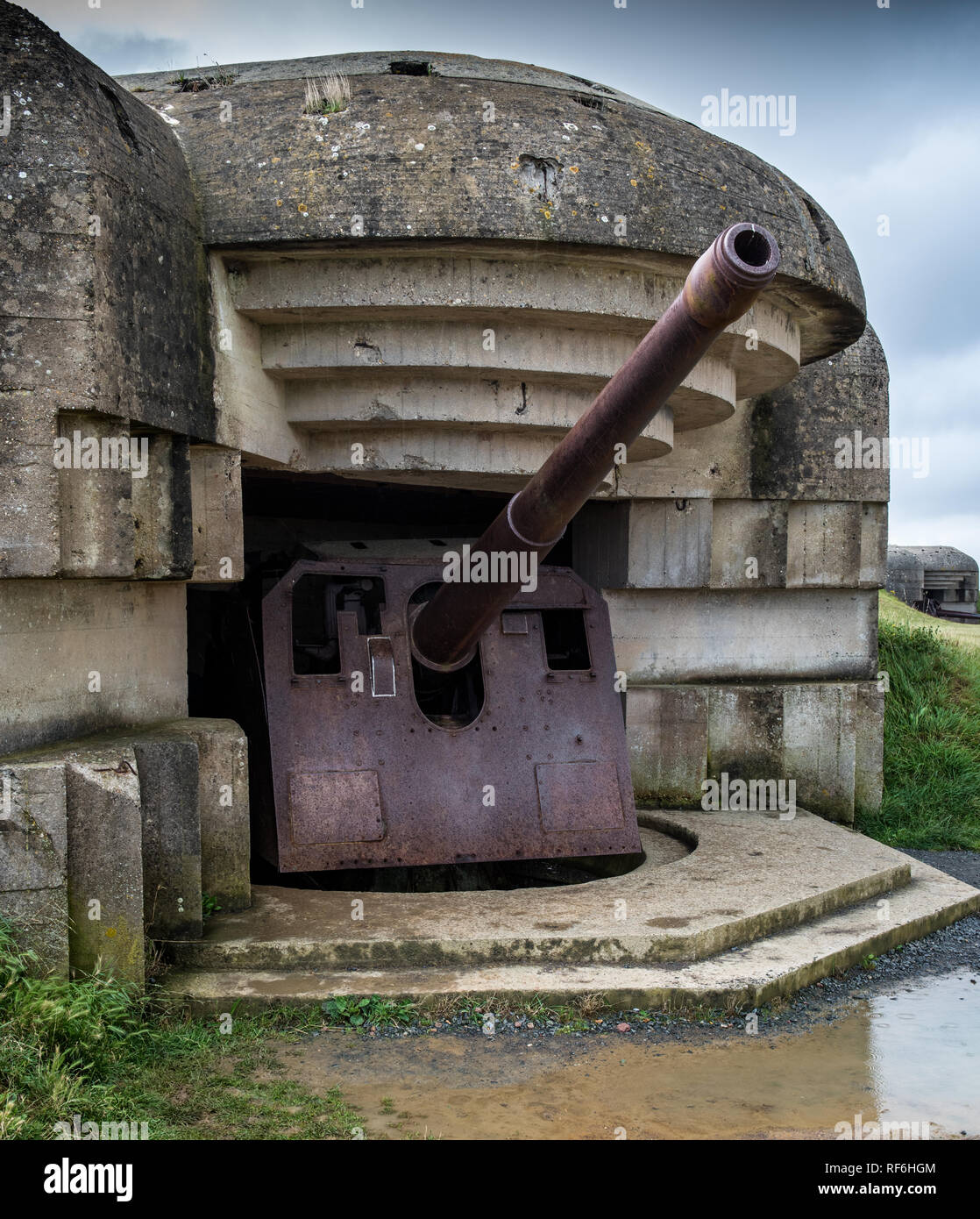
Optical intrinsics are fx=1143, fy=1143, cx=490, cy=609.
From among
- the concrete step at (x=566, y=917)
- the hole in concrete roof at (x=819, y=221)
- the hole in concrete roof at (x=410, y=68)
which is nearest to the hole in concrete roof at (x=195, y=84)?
the hole in concrete roof at (x=410, y=68)

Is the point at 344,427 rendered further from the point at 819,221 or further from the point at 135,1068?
the point at 135,1068

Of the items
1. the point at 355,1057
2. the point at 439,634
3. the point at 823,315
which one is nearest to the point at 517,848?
the point at 439,634

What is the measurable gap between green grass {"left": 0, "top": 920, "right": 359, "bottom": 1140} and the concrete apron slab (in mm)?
221

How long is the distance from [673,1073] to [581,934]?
0.69 meters

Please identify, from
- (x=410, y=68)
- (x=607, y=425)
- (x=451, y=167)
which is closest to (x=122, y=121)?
(x=451, y=167)

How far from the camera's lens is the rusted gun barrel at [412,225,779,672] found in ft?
9.68

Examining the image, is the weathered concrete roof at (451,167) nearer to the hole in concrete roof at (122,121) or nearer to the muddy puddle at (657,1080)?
the hole in concrete roof at (122,121)

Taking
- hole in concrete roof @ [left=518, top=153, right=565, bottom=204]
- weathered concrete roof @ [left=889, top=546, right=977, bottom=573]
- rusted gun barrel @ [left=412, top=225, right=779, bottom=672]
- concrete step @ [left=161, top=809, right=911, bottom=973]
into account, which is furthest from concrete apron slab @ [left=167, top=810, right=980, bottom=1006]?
weathered concrete roof @ [left=889, top=546, right=977, bottom=573]

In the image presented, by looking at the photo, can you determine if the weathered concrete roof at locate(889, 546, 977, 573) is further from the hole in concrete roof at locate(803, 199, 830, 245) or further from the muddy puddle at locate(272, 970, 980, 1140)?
the muddy puddle at locate(272, 970, 980, 1140)

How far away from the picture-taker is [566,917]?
397 centimetres

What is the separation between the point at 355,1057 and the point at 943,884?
9.30 ft

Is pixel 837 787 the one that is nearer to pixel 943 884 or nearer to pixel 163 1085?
pixel 943 884

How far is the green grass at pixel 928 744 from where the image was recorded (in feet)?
21.2
